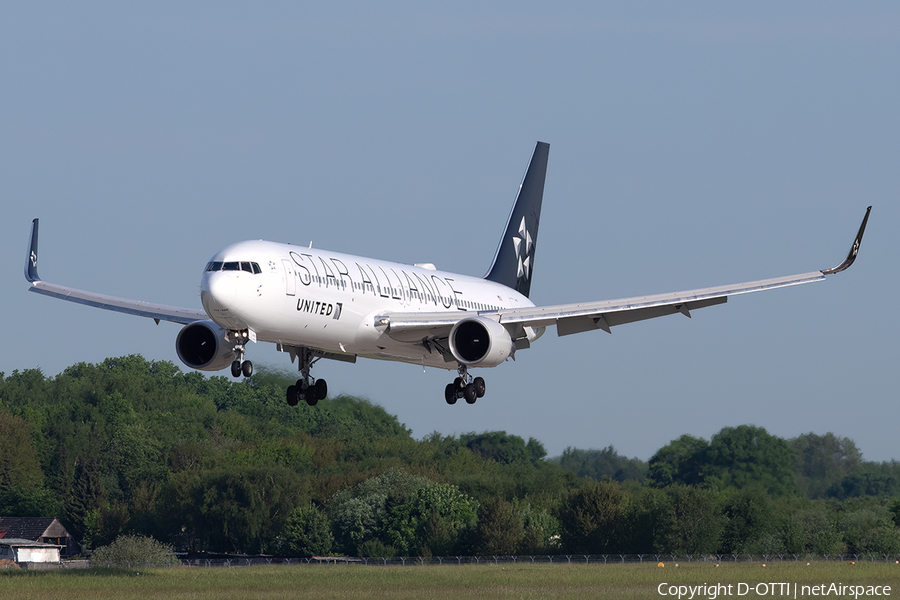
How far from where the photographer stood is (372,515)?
352ft

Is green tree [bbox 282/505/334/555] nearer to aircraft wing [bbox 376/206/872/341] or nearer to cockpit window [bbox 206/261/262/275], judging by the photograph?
aircraft wing [bbox 376/206/872/341]

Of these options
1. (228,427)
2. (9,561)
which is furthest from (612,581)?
(228,427)

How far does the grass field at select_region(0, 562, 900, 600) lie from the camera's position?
67.4m

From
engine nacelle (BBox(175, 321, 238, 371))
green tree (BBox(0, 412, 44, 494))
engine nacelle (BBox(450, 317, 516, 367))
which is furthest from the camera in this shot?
green tree (BBox(0, 412, 44, 494))

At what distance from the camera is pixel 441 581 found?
77.6m

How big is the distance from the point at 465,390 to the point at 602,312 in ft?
19.4

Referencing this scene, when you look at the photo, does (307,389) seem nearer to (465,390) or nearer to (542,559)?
(465,390)

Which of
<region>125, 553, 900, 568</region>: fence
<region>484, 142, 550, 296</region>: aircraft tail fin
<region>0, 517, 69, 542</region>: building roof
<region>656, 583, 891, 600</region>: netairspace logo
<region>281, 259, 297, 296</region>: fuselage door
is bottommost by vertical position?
<region>656, 583, 891, 600</region>: netairspace logo

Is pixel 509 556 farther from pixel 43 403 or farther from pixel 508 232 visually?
pixel 43 403

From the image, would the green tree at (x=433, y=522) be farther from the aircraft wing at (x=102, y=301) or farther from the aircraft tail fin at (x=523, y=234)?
the aircraft wing at (x=102, y=301)

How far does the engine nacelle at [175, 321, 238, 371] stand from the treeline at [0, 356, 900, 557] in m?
55.4

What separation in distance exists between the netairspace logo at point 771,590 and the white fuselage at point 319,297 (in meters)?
20.1

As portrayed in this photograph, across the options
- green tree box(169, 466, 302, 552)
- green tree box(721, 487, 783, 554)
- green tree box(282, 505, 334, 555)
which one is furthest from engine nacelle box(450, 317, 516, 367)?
green tree box(169, 466, 302, 552)

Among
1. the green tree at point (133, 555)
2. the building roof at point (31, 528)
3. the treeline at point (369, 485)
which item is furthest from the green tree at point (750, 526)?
the building roof at point (31, 528)
